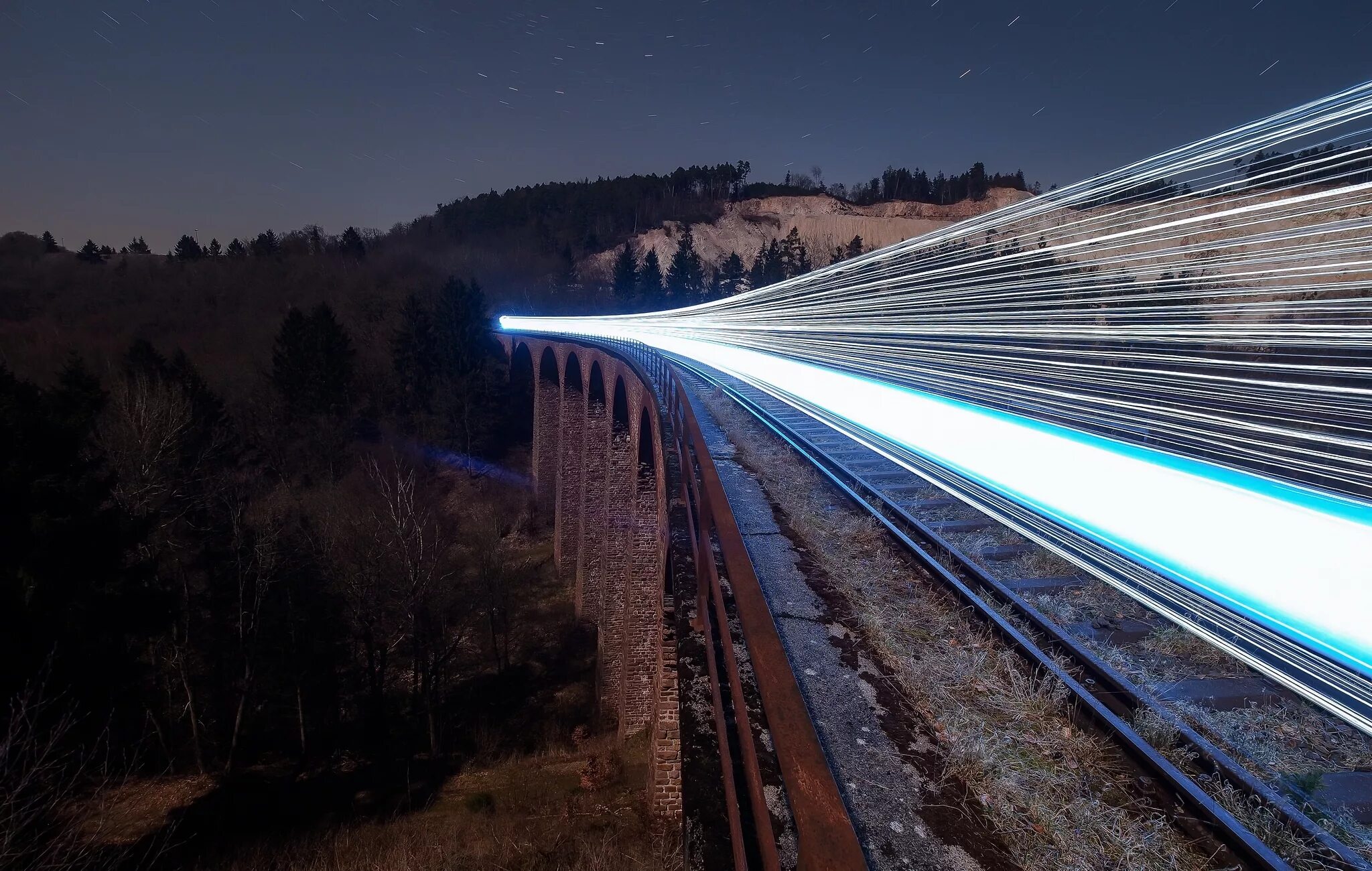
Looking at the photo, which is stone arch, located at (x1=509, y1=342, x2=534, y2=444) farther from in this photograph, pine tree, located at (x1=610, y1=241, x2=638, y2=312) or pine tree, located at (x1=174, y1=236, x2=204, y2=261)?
pine tree, located at (x1=174, y1=236, x2=204, y2=261)

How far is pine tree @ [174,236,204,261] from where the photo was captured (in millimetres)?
68688

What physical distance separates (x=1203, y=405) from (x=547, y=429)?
29698 mm

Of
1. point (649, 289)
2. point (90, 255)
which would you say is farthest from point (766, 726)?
point (90, 255)

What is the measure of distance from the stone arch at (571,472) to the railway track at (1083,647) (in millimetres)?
15842

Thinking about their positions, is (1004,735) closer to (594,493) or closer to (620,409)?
(620,409)

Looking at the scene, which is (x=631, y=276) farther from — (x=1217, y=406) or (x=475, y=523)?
(x=1217, y=406)

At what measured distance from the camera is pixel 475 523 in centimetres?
3241

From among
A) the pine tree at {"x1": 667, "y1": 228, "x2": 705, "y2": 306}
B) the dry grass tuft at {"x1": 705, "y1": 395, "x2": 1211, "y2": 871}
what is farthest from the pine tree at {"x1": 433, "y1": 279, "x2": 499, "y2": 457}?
the dry grass tuft at {"x1": 705, "y1": 395, "x2": 1211, "y2": 871}

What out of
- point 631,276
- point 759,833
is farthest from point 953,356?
point 631,276

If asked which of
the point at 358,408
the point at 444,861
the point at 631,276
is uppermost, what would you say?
the point at 631,276

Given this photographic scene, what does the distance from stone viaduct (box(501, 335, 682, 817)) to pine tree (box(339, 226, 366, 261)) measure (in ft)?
185

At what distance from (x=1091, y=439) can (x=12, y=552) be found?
16.4 metres

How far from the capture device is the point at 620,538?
16.6m

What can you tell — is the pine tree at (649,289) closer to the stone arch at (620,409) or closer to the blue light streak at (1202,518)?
the stone arch at (620,409)
